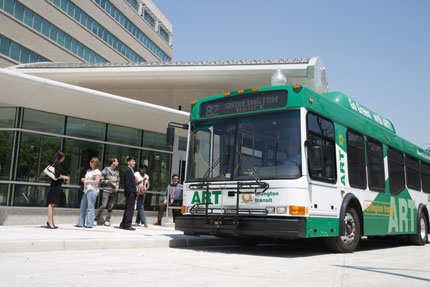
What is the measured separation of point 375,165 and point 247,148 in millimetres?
3932

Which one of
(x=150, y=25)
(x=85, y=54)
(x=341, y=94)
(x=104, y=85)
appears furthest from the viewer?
(x=150, y=25)

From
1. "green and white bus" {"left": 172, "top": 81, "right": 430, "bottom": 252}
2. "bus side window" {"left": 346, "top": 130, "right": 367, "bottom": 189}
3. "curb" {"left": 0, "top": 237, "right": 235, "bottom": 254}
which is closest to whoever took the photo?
"curb" {"left": 0, "top": 237, "right": 235, "bottom": 254}

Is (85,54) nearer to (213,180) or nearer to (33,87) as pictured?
(33,87)

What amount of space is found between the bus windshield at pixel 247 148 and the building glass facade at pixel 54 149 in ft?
16.8

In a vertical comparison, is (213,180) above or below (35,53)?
below

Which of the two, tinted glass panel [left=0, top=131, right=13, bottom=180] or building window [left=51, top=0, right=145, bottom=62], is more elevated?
building window [left=51, top=0, right=145, bottom=62]

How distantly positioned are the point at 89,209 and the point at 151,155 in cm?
568

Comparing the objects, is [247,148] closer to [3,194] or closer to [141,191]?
[141,191]

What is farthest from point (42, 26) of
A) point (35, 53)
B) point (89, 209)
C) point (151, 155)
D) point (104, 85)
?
point (89, 209)

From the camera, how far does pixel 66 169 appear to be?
49.7 feet

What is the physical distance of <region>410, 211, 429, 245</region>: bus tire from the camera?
543 inches

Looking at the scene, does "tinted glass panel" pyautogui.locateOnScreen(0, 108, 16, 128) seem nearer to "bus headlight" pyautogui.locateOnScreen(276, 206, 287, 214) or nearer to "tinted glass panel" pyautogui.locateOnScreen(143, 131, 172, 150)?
"tinted glass panel" pyautogui.locateOnScreen(143, 131, 172, 150)

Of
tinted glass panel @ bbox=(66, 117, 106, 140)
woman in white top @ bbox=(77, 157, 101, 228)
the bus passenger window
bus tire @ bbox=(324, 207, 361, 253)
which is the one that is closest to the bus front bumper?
bus tire @ bbox=(324, 207, 361, 253)

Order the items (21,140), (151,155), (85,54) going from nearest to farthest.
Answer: (21,140)
(151,155)
(85,54)
